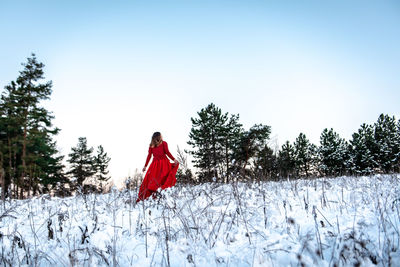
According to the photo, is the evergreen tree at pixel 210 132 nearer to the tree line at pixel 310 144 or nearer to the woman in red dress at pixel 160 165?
the tree line at pixel 310 144

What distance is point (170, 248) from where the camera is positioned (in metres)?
1.68

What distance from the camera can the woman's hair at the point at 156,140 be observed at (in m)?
6.31

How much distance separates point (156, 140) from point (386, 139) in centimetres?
4850

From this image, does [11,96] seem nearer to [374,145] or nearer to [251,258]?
[251,258]

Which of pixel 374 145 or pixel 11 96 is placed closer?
pixel 11 96

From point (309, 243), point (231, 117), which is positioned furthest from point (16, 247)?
point (231, 117)

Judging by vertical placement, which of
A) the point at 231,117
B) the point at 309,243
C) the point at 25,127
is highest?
the point at 231,117

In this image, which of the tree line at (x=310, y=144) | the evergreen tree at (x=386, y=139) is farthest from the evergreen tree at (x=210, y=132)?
the evergreen tree at (x=386, y=139)

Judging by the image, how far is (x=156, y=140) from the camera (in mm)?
6336

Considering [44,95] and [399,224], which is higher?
[44,95]

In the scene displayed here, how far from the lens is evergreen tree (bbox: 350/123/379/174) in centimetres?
3969

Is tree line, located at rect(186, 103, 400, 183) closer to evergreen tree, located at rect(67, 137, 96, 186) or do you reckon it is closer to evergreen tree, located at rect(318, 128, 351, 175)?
evergreen tree, located at rect(318, 128, 351, 175)

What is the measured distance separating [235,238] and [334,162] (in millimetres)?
49387

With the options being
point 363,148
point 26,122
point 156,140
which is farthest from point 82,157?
point 363,148
